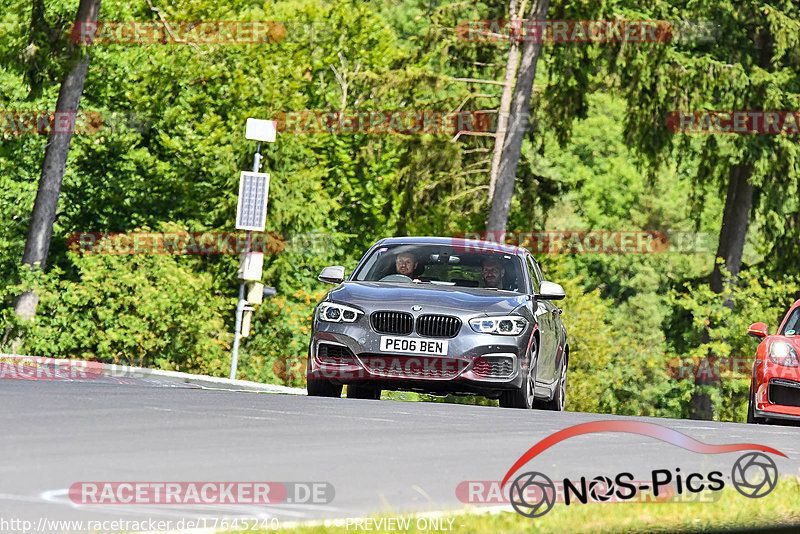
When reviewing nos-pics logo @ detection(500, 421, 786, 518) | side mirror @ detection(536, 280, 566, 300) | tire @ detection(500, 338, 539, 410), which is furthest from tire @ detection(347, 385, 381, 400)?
nos-pics logo @ detection(500, 421, 786, 518)

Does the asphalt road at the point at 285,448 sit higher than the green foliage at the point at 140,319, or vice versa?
the asphalt road at the point at 285,448

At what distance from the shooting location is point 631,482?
8.34 m

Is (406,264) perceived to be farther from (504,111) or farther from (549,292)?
(504,111)

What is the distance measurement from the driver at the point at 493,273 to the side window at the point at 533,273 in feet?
1.29

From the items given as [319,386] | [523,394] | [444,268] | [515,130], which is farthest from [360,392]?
[515,130]

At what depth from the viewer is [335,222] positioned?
55.7 metres

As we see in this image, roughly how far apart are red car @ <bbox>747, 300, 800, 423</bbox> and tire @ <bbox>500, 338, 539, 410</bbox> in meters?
3.07

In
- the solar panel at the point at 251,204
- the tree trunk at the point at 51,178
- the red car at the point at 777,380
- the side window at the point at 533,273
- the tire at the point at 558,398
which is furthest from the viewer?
the tree trunk at the point at 51,178

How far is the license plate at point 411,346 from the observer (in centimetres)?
1323

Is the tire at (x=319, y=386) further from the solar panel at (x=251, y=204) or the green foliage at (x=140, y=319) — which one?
the green foliage at (x=140, y=319)

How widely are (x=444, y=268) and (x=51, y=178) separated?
19.7 m

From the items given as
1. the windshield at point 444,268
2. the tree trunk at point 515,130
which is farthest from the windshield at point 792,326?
the tree trunk at point 515,130

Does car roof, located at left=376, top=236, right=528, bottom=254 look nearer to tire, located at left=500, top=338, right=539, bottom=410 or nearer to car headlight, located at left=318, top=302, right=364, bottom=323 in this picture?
tire, located at left=500, top=338, right=539, bottom=410

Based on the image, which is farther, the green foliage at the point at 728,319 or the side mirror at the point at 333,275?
the green foliage at the point at 728,319
